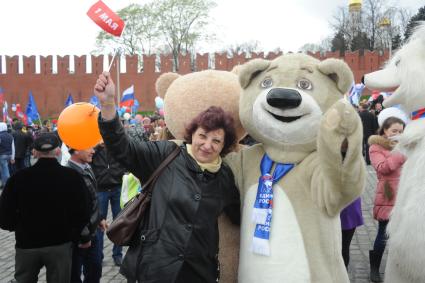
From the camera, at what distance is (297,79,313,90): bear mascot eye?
2594mm

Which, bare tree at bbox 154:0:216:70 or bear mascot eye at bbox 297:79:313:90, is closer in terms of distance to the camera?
bear mascot eye at bbox 297:79:313:90

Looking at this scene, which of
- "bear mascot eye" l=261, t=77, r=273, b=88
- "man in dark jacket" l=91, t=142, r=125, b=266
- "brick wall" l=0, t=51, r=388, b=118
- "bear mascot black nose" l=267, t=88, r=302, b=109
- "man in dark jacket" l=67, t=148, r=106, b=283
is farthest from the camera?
"brick wall" l=0, t=51, r=388, b=118

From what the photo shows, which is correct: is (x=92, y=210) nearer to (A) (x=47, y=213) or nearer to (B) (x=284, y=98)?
(A) (x=47, y=213)

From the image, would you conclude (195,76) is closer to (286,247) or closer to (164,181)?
(164,181)

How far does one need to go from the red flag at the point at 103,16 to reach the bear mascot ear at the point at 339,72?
1.33 m

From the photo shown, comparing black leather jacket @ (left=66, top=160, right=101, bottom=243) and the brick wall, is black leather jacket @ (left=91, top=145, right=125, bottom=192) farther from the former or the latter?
the brick wall

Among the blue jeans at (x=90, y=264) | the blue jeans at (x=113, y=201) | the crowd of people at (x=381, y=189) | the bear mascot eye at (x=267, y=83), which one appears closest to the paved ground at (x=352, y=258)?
the blue jeans at (x=113, y=201)

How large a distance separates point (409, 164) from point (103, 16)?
82.0 inches

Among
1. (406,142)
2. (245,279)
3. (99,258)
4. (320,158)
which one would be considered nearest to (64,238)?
(99,258)

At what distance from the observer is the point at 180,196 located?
2.41 metres

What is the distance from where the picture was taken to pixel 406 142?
2.66 meters

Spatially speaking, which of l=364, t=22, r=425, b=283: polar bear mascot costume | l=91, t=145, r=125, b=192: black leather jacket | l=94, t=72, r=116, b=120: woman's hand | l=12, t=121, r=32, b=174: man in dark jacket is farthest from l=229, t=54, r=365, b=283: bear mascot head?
l=12, t=121, r=32, b=174: man in dark jacket

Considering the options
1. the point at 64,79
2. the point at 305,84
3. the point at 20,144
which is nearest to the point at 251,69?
the point at 305,84

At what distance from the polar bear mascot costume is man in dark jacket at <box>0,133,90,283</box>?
2289 mm
